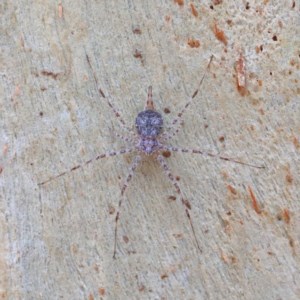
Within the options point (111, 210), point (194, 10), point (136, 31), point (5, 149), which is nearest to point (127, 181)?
point (111, 210)

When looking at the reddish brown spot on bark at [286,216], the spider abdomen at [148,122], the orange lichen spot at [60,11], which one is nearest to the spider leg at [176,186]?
the spider abdomen at [148,122]

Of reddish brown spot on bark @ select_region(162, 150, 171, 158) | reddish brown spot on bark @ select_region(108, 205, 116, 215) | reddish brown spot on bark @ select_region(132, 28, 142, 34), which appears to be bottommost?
reddish brown spot on bark @ select_region(108, 205, 116, 215)

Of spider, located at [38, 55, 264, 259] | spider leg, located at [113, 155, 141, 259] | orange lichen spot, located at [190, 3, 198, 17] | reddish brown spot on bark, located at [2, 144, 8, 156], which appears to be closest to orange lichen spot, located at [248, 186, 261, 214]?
spider, located at [38, 55, 264, 259]

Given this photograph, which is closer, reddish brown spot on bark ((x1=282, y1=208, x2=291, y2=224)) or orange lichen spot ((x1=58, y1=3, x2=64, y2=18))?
reddish brown spot on bark ((x1=282, y1=208, x2=291, y2=224))

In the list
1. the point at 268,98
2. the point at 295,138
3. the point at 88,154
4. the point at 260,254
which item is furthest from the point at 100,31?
the point at 260,254

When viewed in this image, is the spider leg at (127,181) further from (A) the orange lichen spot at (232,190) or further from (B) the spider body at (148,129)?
(A) the orange lichen spot at (232,190)

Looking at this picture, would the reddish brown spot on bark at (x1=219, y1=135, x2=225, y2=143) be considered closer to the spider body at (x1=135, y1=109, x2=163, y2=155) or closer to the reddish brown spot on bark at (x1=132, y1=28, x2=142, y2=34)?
the spider body at (x1=135, y1=109, x2=163, y2=155)

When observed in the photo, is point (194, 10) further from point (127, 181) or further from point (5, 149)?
point (5, 149)

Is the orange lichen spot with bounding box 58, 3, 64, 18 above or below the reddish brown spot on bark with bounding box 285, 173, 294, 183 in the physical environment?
above
